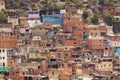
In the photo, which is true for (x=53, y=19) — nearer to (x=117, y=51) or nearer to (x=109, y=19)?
(x=109, y=19)

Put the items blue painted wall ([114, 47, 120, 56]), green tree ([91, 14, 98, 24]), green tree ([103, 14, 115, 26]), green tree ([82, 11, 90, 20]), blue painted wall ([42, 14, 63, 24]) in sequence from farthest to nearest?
green tree ([103, 14, 115, 26]) → green tree ([82, 11, 90, 20]) → green tree ([91, 14, 98, 24]) → blue painted wall ([42, 14, 63, 24]) → blue painted wall ([114, 47, 120, 56])

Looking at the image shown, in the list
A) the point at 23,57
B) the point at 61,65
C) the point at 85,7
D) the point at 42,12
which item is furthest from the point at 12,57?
the point at 85,7

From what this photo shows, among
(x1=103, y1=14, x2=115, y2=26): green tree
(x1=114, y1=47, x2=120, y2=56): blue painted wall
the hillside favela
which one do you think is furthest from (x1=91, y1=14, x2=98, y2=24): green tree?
(x1=114, y1=47, x2=120, y2=56): blue painted wall

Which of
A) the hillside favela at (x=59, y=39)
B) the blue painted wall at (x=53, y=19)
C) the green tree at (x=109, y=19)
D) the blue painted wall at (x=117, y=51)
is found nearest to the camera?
the hillside favela at (x=59, y=39)

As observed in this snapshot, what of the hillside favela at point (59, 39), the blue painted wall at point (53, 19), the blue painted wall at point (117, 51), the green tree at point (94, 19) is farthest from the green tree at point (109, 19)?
the blue painted wall at point (117, 51)

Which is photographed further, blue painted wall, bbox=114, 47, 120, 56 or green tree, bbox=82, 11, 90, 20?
green tree, bbox=82, 11, 90, 20

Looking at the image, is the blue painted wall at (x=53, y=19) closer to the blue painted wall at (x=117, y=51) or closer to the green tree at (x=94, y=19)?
the green tree at (x=94, y=19)

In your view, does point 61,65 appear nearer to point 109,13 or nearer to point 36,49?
point 36,49

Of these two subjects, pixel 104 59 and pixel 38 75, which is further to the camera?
pixel 104 59

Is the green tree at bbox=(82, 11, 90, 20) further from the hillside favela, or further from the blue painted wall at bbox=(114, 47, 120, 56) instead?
the blue painted wall at bbox=(114, 47, 120, 56)
